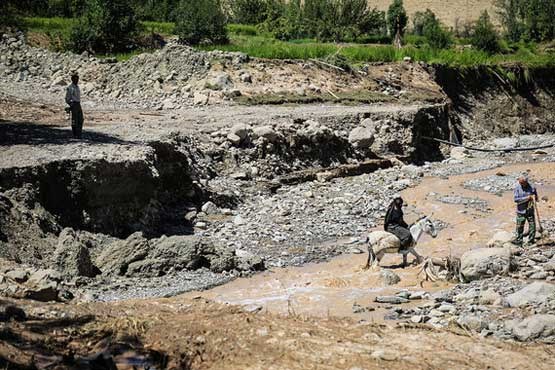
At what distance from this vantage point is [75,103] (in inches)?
675

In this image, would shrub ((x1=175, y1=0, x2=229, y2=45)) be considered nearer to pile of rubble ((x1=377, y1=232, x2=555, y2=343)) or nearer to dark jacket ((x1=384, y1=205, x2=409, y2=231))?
dark jacket ((x1=384, y1=205, x2=409, y2=231))

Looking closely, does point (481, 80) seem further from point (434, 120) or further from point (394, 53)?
point (434, 120)

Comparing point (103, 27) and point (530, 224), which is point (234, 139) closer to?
point (530, 224)

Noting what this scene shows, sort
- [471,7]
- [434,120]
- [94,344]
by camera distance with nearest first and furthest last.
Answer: [94,344] < [434,120] < [471,7]

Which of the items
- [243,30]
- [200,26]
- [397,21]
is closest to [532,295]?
[200,26]

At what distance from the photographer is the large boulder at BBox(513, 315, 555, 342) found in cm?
944

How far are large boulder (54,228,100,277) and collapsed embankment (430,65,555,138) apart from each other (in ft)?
69.0

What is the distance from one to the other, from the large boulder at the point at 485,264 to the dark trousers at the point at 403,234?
4.82 ft

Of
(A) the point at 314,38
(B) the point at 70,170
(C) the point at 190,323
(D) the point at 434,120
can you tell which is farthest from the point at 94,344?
(A) the point at 314,38

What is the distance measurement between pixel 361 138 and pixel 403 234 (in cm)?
1061

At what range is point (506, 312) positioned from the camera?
1044cm

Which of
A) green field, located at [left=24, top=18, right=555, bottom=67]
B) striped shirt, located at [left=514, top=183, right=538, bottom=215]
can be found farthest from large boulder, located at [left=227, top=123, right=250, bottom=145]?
green field, located at [left=24, top=18, right=555, bottom=67]

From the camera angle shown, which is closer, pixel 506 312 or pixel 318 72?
pixel 506 312

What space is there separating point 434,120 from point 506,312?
18.4 metres
